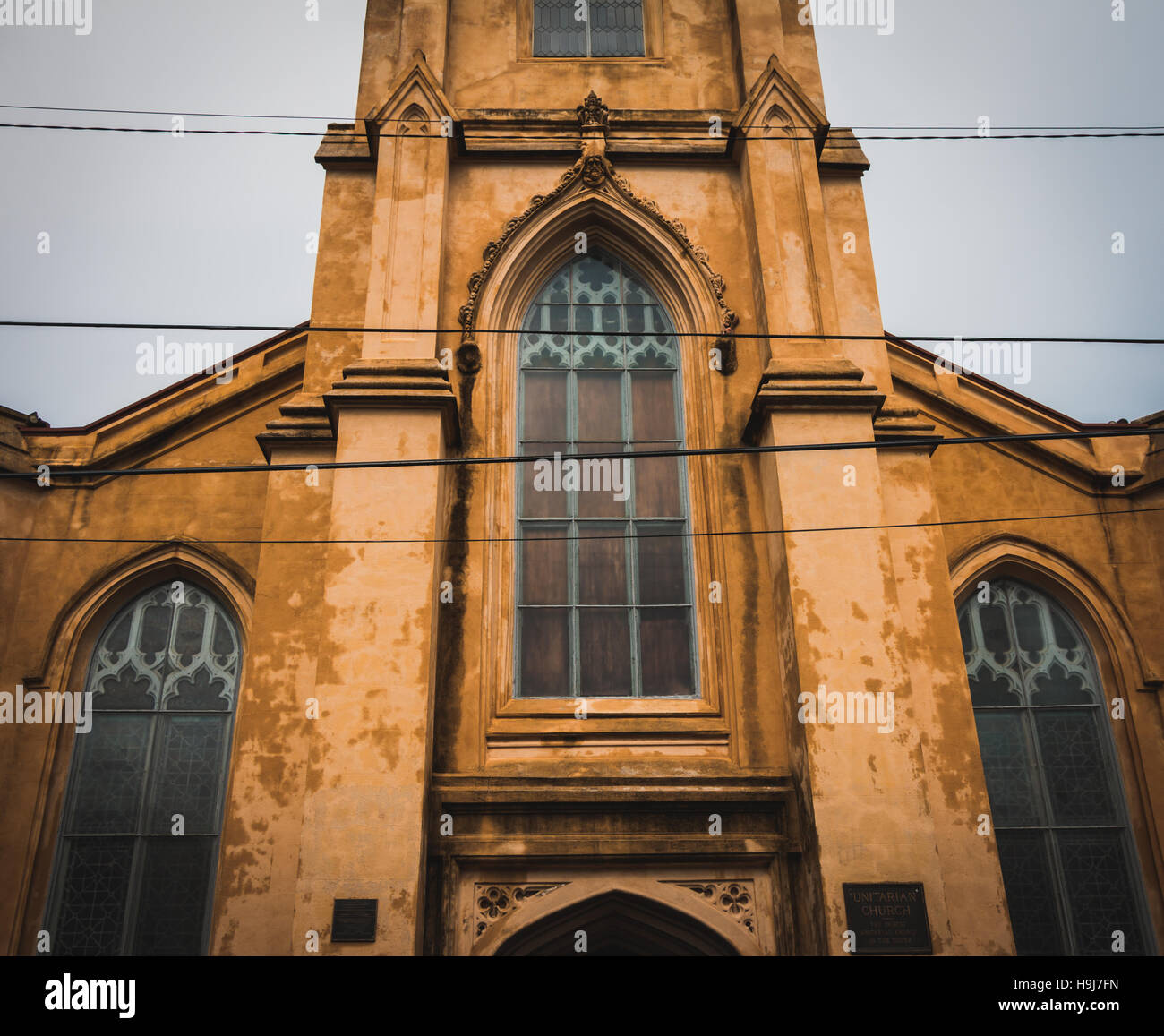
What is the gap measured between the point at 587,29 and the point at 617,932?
34.4 ft

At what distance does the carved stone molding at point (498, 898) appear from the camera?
8977mm

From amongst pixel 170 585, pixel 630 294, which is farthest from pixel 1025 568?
pixel 170 585

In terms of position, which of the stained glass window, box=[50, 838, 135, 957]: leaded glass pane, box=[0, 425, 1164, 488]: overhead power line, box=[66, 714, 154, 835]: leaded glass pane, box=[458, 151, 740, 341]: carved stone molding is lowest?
box=[50, 838, 135, 957]: leaded glass pane

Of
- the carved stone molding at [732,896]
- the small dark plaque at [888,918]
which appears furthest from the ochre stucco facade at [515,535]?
the small dark plaque at [888,918]

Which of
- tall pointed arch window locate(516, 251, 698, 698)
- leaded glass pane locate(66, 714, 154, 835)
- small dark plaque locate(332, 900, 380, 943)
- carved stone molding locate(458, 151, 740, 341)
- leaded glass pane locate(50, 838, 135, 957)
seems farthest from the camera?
carved stone molding locate(458, 151, 740, 341)

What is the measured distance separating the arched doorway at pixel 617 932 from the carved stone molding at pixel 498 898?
20 centimetres

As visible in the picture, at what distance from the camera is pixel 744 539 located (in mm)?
10500

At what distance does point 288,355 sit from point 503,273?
3152 mm

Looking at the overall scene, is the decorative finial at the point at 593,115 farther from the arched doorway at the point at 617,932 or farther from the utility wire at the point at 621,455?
the arched doorway at the point at 617,932

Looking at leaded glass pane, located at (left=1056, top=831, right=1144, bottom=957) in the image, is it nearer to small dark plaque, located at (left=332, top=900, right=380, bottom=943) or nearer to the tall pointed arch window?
the tall pointed arch window

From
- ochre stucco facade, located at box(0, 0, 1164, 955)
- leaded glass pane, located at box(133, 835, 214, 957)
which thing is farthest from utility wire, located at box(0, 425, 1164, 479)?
leaded glass pane, located at box(133, 835, 214, 957)

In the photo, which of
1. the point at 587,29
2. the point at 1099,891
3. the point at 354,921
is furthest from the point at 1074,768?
the point at 587,29

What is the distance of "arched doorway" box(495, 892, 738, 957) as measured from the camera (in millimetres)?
9016

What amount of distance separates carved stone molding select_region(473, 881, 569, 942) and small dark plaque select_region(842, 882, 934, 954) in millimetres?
2363
